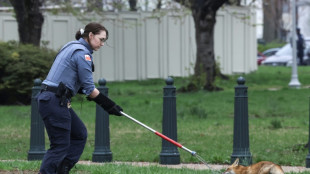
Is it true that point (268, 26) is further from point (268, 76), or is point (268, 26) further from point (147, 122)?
point (147, 122)

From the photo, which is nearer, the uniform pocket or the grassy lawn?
the uniform pocket

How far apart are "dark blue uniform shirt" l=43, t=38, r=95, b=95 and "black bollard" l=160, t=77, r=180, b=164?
8.91ft

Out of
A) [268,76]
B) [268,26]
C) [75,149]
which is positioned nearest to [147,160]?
[75,149]

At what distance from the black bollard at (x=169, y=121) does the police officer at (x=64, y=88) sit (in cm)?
253

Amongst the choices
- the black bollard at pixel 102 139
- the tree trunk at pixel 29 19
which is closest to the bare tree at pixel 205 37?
the tree trunk at pixel 29 19

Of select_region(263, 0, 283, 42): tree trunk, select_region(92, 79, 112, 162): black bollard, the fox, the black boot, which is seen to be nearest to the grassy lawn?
select_region(92, 79, 112, 162): black bollard

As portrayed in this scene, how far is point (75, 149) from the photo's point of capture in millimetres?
7293

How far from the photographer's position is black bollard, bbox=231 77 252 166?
9352mm

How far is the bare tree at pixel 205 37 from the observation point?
19719mm

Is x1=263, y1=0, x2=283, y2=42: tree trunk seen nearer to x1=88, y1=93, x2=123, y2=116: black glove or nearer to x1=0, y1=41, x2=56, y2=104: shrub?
x1=0, y1=41, x2=56, y2=104: shrub

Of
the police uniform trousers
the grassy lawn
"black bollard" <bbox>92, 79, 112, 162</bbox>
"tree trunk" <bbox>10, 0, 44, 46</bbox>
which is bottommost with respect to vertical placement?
the grassy lawn

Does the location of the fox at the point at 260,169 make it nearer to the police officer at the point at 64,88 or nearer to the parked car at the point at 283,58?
the police officer at the point at 64,88

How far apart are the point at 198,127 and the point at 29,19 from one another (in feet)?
25.9

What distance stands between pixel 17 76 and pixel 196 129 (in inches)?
226
